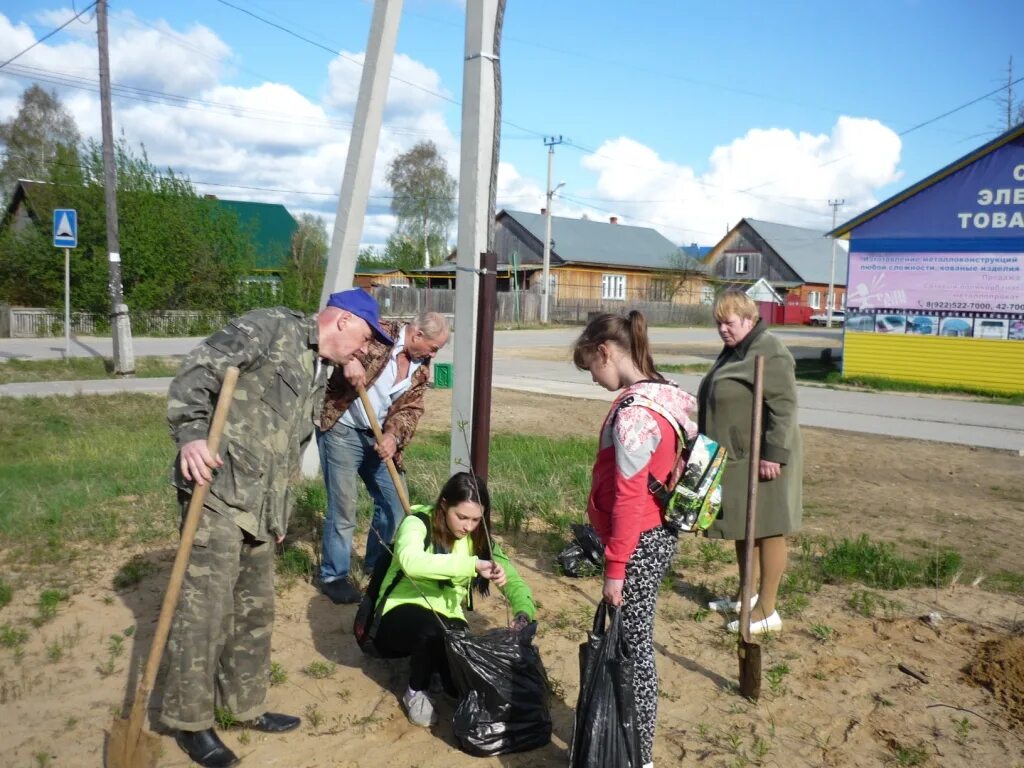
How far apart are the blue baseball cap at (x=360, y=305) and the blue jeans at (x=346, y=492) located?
4.31 ft

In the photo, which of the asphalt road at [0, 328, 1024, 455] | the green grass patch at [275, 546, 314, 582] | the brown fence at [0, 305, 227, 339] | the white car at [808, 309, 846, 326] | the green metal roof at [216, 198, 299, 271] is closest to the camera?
the green grass patch at [275, 546, 314, 582]

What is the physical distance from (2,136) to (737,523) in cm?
4873

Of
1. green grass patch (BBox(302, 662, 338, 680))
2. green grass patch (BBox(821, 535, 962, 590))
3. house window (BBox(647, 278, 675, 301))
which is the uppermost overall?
house window (BBox(647, 278, 675, 301))

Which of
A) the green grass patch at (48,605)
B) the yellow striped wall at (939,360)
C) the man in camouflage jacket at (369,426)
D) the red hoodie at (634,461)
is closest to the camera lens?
the red hoodie at (634,461)

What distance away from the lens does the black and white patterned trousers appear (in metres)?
2.96

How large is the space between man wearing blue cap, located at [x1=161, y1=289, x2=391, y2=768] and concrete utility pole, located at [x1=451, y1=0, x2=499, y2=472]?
4.46ft

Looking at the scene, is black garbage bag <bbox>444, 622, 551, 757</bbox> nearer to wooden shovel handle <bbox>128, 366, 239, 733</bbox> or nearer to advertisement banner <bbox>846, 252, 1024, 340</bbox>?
wooden shovel handle <bbox>128, 366, 239, 733</bbox>

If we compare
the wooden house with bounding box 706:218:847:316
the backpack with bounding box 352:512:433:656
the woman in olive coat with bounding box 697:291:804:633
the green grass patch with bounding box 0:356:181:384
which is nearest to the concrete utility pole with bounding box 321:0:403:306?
the backpack with bounding box 352:512:433:656

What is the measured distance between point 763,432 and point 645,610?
5.16 feet

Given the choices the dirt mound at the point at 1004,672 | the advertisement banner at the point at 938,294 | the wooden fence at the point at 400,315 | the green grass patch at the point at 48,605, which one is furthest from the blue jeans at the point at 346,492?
the advertisement banner at the point at 938,294

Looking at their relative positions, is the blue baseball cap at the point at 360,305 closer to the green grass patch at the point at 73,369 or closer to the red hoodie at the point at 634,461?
the red hoodie at the point at 634,461

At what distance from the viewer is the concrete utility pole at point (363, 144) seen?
5934 millimetres

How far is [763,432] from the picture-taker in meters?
4.25

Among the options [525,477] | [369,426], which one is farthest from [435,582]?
[525,477]
